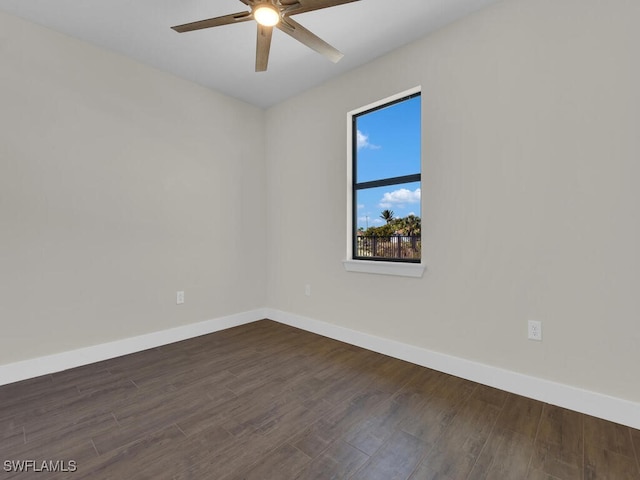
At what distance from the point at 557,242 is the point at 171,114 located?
3.36m

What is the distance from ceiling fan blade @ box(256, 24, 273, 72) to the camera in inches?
69.9

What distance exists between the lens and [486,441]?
58.9 inches

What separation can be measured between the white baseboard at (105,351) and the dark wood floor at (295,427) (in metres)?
0.10

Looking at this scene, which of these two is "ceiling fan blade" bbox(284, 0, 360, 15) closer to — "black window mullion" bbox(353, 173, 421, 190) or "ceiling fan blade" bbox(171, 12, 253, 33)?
"ceiling fan blade" bbox(171, 12, 253, 33)

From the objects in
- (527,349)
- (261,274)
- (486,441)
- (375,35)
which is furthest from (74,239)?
(527,349)

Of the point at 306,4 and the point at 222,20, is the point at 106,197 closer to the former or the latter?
the point at 222,20

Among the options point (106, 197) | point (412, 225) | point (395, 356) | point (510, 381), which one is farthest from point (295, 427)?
point (106, 197)

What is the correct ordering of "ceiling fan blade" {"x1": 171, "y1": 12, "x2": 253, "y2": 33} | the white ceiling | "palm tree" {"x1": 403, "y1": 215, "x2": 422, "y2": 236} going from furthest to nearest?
1. "palm tree" {"x1": 403, "y1": 215, "x2": 422, "y2": 236}
2. the white ceiling
3. "ceiling fan blade" {"x1": 171, "y1": 12, "x2": 253, "y2": 33}

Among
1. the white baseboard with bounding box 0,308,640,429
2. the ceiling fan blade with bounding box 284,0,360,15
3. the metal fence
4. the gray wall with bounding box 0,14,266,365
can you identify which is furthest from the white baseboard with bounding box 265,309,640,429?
the ceiling fan blade with bounding box 284,0,360,15

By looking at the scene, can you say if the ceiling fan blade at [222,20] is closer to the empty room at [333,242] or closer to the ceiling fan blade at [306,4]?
the empty room at [333,242]

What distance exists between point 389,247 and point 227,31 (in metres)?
2.20

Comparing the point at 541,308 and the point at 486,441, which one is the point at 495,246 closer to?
the point at 541,308

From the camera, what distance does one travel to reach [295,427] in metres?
1.62

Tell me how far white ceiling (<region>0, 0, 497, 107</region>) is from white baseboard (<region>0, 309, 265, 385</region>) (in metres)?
2.50
